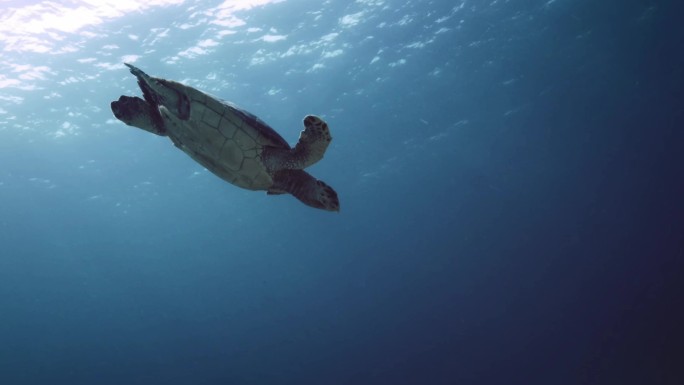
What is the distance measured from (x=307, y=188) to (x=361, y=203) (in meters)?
28.6

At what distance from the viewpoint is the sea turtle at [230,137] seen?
13.6 ft

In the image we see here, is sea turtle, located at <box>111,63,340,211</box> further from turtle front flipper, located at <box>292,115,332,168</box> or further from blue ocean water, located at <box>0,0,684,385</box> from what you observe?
blue ocean water, located at <box>0,0,684,385</box>

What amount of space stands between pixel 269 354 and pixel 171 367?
13.8 metres

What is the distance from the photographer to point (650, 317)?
41.0m

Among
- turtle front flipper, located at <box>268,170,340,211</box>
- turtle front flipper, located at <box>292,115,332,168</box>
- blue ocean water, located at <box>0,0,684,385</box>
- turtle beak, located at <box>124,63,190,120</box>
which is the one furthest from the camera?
blue ocean water, located at <box>0,0,684,385</box>

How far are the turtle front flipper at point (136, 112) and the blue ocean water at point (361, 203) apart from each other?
28.1 ft

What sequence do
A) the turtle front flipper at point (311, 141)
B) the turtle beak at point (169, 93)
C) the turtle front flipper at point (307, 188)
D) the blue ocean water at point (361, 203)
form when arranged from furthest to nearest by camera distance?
the blue ocean water at point (361, 203), the turtle front flipper at point (307, 188), the turtle beak at point (169, 93), the turtle front flipper at point (311, 141)

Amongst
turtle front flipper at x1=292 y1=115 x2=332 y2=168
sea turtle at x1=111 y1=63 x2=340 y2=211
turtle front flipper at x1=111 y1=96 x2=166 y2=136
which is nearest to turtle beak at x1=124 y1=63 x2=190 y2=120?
sea turtle at x1=111 y1=63 x2=340 y2=211

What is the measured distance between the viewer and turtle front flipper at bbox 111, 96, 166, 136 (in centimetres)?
473

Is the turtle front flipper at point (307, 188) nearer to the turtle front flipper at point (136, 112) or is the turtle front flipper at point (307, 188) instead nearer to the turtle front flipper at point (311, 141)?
the turtle front flipper at point (311, 141)

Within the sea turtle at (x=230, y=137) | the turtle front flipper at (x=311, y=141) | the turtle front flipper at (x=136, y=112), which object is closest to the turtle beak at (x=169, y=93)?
the sea turtle at (x=230, y=137)

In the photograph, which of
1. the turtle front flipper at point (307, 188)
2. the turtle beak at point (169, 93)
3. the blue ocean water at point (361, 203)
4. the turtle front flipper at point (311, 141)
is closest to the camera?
the turtle front flipper at point (311, 141)

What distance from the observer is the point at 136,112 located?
187 inches

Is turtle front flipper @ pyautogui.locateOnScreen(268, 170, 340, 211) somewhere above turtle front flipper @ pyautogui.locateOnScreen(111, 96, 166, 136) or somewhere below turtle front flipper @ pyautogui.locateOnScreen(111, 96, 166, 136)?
below
